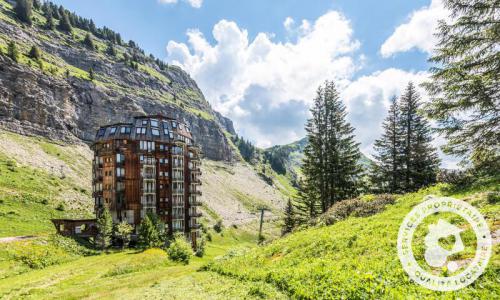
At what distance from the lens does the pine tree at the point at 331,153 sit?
43656 mm

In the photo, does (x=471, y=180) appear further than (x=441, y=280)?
Yes

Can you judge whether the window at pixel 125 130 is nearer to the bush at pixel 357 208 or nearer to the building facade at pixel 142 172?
the building facade at pixel 142 172

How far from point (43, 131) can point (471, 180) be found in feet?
463

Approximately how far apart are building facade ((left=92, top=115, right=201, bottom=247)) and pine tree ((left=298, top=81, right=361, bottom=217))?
36.0 metres

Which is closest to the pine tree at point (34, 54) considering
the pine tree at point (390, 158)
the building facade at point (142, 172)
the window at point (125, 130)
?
the building facade at point (142, 172)

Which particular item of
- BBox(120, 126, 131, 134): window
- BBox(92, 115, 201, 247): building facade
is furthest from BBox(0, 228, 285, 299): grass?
BBox(120, 126, 131, 134): window

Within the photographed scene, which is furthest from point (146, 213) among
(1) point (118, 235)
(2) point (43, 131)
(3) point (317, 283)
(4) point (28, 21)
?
(4) point (28, 21)

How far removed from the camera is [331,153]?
43688 millimetres

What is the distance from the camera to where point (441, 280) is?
9.20 meters

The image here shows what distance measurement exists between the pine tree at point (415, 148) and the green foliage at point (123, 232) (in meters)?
48.6

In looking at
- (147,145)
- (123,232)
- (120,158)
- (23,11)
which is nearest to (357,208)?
(123,232)

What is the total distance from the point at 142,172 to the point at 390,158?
1928 inches

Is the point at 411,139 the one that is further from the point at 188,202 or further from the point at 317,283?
the point at 188,202

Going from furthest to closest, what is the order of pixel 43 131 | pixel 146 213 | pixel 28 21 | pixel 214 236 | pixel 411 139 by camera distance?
pixel 28 21 → pixel 43 131 → pixel 214 236 → pixel 146 213 → pixel 411 139
